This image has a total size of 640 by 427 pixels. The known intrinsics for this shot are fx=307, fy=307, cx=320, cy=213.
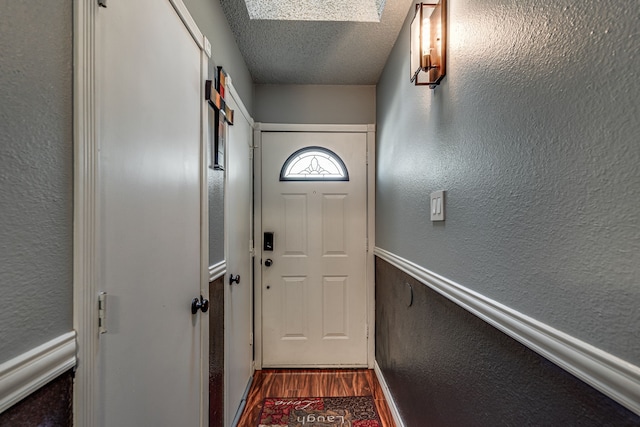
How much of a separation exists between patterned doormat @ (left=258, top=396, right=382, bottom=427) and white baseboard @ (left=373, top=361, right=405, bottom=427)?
103 millimetres

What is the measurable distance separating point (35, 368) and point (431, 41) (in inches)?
61.1

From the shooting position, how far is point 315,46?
6.71ft

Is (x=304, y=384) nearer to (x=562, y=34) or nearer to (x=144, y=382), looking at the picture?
(x=144, y=382)

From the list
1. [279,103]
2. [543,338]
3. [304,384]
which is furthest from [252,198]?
[543,338]

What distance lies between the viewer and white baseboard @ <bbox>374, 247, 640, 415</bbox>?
49cm

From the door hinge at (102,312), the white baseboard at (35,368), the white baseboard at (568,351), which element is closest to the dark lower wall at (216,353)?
the door hinge at (102,312)

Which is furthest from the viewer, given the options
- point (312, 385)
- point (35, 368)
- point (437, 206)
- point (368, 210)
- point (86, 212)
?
point (368, 210)

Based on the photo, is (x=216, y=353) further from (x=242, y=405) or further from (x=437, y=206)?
(x=437, y=206)

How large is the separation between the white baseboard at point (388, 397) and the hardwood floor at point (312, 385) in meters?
0.04

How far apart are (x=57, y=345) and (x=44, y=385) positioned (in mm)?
72

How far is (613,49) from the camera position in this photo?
1.69 feet

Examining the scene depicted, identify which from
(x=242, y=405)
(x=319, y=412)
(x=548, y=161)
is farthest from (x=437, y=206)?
(x=242, y=405)

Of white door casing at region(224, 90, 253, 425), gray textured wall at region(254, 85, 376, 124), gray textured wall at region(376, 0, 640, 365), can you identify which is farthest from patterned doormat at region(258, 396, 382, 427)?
gray textured wall at region(254, 85, 376, 124)

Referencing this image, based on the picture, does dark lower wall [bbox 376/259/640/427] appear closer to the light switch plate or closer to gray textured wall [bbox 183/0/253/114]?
the light switch plate
